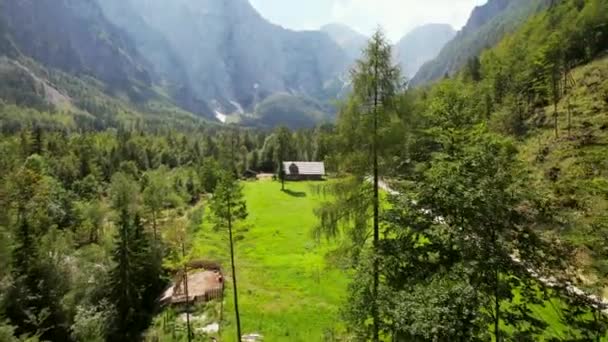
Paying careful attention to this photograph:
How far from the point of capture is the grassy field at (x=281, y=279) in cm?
3044

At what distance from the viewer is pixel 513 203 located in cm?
1511

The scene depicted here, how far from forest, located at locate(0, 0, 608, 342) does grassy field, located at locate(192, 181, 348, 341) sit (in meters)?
1.96

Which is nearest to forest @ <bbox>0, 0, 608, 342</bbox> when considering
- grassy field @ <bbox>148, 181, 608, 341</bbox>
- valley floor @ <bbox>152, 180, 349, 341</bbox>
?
grassy field @ <bbox>148, 181, 608, 341</bbox>

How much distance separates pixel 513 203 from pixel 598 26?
89.9 metres

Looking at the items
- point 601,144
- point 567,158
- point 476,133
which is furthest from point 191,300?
point 601,144

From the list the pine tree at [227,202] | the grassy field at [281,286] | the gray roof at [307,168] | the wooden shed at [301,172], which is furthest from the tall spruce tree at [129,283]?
the gray roof at [307,168]

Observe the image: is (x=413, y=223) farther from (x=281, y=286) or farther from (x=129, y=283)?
(x=129, y=283)

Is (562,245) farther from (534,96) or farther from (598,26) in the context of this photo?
(598,26)

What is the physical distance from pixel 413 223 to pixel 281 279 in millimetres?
26471

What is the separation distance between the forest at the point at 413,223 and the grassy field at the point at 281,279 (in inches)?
77.1


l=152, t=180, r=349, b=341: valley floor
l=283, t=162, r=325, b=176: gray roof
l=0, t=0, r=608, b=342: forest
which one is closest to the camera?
l=0, t=0, r=608, b=342: forest

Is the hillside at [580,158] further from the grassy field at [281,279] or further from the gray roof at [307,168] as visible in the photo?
the gray roof at [307,168]

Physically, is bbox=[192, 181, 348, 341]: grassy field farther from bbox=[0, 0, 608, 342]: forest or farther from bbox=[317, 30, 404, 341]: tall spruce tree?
bbox=[0, 0, 608, 342]: forest

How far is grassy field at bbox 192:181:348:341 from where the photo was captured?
3044 cm
